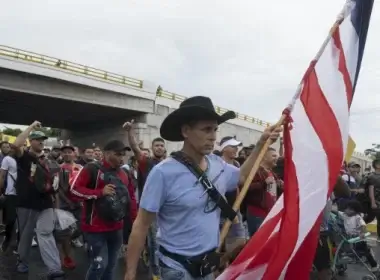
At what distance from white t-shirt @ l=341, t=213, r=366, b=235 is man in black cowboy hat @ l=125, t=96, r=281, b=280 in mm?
3853

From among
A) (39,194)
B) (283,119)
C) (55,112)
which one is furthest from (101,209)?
(55,112)

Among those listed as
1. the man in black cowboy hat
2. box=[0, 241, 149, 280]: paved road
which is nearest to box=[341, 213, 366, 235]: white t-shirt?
box=[0, 241, 149, 280]: paved road

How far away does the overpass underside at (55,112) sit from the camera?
23184 millimetres

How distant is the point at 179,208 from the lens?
2725 mm

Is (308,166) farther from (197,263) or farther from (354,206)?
(354,206)

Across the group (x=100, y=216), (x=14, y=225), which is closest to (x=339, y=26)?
(x=100, y=216)

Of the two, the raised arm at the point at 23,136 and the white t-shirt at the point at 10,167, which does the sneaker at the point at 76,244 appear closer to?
the white t-shirt at the point at 10,167

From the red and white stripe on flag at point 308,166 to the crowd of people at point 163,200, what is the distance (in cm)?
22

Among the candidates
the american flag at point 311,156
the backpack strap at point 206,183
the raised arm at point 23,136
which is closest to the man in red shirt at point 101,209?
the raised arm at point 23,136

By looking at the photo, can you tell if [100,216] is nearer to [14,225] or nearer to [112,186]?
[112,186]

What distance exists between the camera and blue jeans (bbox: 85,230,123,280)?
485 cm

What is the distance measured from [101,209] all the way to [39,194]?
1387 mm

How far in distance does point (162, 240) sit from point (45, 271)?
15.1 ft

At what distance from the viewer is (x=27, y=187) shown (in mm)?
5941
